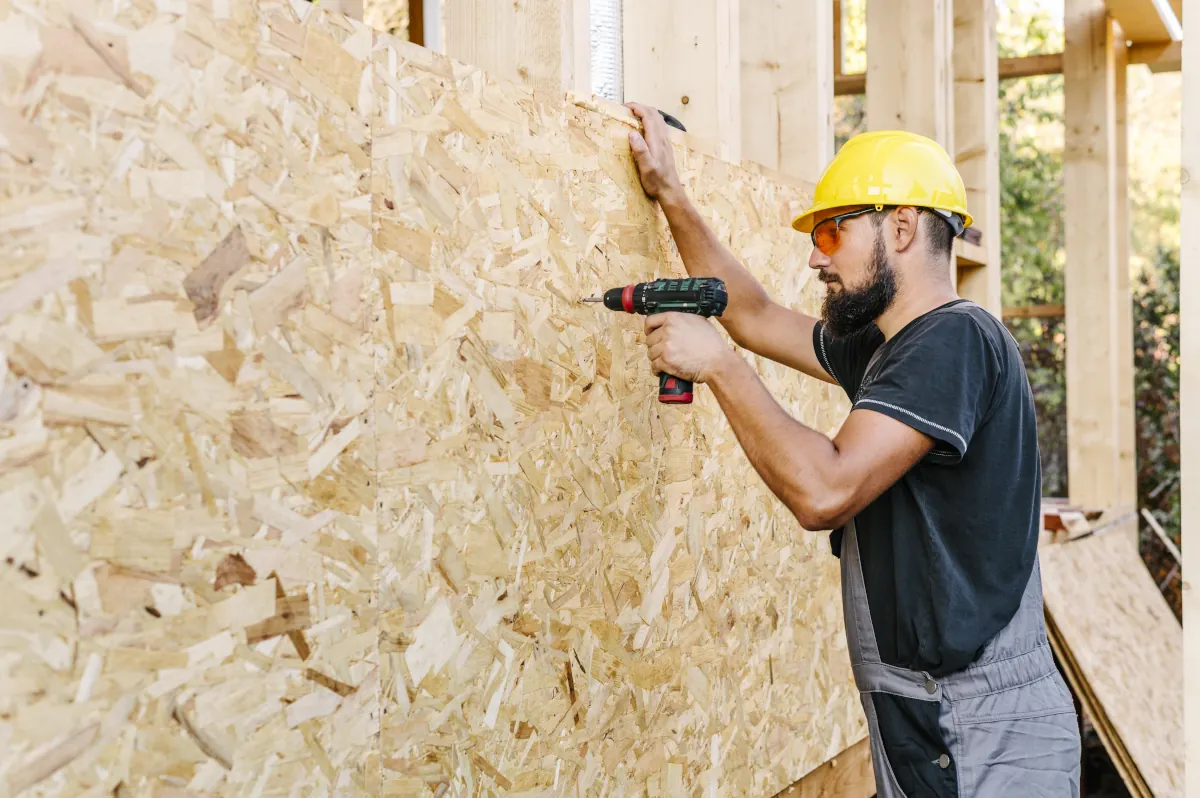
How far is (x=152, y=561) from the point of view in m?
1.47

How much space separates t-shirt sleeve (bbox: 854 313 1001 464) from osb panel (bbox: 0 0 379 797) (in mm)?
958

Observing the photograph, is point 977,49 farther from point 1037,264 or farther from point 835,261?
point 1037,264

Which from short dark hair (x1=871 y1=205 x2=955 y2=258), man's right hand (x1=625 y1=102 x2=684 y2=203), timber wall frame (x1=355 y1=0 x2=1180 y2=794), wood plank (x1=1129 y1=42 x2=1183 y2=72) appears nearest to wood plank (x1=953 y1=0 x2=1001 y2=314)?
timber wall frame (x1=355 y1=0 x2=1180 y2=794)

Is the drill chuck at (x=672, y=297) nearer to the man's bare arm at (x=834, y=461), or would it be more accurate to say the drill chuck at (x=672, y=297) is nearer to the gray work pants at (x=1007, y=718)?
the man's bare arm at (x=834, y=461)

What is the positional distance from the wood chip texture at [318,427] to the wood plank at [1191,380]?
1.10m

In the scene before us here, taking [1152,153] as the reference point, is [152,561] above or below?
below

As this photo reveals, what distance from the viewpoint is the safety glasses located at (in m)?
2.35

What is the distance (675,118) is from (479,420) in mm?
1177

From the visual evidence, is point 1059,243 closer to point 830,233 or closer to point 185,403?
point 830,233

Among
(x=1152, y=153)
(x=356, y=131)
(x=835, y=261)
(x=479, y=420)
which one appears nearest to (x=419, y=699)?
(x=479, y=420)

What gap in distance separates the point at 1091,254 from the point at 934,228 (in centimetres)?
478

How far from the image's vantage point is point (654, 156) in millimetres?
2488

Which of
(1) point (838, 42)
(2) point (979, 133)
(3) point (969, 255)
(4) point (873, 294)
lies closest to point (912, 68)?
(2) point (979, 133)

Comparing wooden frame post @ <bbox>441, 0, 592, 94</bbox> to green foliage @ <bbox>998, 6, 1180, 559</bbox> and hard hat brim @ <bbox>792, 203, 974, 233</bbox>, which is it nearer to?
hard hat brim @ <bbox>792, 203, 974, 233</bbox>
